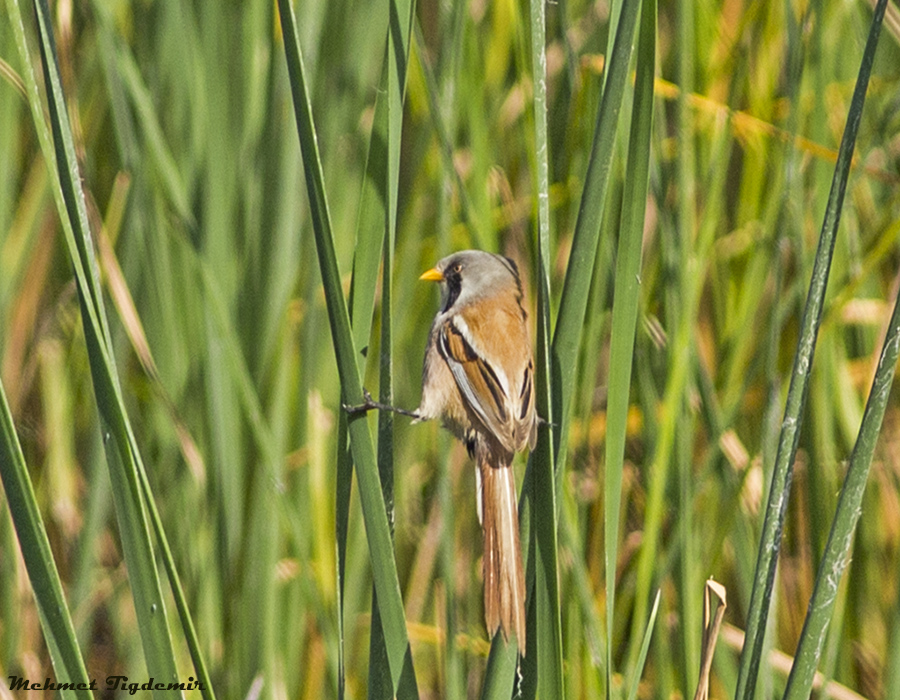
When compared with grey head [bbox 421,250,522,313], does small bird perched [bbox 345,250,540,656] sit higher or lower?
lower

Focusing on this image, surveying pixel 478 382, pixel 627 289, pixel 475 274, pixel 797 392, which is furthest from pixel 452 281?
pixel 797 392

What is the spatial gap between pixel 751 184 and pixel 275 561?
1589mm

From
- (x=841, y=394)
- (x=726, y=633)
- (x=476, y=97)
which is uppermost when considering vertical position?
(x=476, y=97)

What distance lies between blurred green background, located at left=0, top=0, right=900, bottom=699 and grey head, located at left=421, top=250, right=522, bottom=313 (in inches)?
3.6

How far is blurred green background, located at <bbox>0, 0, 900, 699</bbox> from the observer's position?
1.77 m

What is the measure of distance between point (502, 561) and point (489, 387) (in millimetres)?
476

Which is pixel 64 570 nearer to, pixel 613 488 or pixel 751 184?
pixel 613 488

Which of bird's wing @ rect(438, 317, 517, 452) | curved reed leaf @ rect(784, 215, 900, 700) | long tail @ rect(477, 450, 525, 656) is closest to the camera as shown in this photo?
curved reed leaf @ rect(784, 215, 900, 700)

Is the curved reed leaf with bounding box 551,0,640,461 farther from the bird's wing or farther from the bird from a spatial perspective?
the bird's wing

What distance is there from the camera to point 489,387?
167cm

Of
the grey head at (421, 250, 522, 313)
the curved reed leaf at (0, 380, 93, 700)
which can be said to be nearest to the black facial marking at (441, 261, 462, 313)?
the grey head at (421, 250, 522, 313)

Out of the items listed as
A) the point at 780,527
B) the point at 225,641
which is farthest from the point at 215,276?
the point at 780,527

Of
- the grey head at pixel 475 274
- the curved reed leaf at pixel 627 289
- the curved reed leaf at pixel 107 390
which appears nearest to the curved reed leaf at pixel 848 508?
the curved reed leaf at pixel 627 289

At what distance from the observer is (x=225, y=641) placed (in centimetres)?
204
